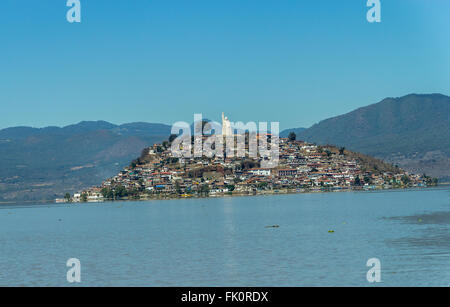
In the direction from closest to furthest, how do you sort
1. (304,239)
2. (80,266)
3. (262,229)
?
(80,266)
(304,239)
(262,229)

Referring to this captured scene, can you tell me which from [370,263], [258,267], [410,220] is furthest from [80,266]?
[410,220]

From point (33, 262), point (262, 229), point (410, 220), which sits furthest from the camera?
point (410, 220)

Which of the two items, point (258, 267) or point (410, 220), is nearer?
point (258, 267)

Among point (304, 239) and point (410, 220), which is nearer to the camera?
point (304, 239)

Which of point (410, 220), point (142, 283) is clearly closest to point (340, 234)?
point (410, 220)
